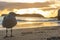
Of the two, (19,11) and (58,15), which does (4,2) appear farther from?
(58,15)

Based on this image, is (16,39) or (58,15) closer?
(16,39)

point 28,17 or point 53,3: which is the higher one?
point 53,3

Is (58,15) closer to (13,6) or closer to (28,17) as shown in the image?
(28,17)

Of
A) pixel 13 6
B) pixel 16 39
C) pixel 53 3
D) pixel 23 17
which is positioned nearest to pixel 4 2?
pixel 13 6

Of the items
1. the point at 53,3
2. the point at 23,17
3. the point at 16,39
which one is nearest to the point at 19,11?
the point at 23,17

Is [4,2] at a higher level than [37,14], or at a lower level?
higher

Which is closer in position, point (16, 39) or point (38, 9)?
point (16, 39)

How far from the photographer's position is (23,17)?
9508mm

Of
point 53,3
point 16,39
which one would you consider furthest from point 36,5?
point 16,39

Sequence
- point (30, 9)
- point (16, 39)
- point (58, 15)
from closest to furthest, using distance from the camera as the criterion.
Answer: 1. point (16, 39)
2. point (58, 15)
3. point (30, 9)

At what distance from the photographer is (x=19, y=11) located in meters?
9.57

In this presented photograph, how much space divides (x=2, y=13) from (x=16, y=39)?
524 cm

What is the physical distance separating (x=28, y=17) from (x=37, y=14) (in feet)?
1.60

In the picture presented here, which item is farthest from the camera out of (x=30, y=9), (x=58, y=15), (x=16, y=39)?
(x=30, y=9)
